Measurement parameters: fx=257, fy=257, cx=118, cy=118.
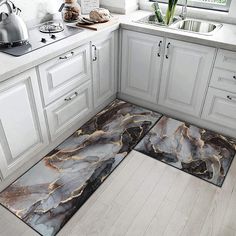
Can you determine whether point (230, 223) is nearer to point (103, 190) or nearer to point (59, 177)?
point (103, 190)

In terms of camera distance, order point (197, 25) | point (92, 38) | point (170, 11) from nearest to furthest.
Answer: point (92, 38) → point (170, 11) → point (197, 25)

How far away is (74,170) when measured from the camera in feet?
6.27

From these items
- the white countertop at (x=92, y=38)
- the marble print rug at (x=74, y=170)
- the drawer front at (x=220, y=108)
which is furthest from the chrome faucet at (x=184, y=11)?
the marble print rug at (x=74, y=170)

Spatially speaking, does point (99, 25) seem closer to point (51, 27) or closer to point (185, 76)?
point (51, 27)

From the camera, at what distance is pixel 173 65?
7.20 ft

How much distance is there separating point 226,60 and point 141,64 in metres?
0.74

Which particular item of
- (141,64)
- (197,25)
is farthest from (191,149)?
(197,25)

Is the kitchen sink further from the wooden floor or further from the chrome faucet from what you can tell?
the wooden floor

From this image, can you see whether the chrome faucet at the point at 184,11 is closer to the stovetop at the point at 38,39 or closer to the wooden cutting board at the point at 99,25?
the wooden cutting board at the point at 99,25

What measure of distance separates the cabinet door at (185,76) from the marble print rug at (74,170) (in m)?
0.26

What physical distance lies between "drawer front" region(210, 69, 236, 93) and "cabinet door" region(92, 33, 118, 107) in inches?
35.5

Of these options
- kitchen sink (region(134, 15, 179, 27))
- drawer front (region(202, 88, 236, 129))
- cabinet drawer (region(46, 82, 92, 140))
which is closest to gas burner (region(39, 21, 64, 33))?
cabinet drawer (region(46, 82, 92, 140))

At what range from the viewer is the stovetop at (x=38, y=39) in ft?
5.44

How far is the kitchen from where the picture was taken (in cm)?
160
